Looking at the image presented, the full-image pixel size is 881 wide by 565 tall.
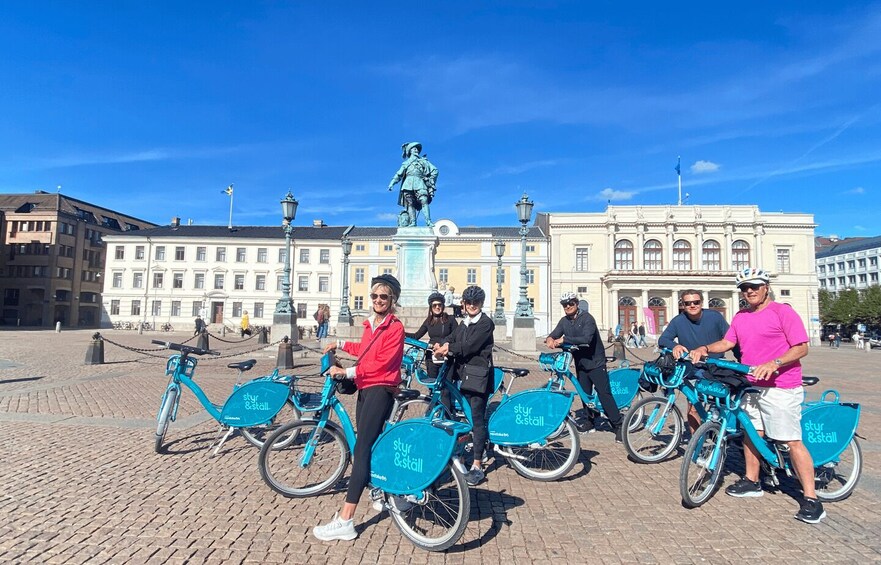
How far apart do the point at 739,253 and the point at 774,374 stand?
198 feet

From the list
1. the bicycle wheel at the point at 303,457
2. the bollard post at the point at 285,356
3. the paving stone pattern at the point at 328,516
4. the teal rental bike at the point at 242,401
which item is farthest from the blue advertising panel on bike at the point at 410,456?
the bollard post at the point at 285,356

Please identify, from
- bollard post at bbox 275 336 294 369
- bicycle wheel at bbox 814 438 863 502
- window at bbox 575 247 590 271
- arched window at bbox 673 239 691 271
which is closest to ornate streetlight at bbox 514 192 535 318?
bollard post at bbox 275 336 294 369

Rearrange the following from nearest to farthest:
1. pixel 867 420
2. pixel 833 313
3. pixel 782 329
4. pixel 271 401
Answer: pixel 782 329, pixel 271 401, pixel 867 420, pixel 833 313

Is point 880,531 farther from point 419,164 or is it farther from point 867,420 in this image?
point 419,164

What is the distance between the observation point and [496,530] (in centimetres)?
364

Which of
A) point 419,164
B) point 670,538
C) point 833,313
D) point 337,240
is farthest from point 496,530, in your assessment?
point 833,313

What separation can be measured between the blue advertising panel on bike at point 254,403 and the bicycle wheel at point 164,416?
672mm

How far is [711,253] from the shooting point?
5591 cm

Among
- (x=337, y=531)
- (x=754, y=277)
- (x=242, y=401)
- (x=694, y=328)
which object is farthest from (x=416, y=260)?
(x=337, y=531)

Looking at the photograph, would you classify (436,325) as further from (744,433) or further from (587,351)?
(744,433)

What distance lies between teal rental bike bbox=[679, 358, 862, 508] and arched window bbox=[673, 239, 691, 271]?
56676mm

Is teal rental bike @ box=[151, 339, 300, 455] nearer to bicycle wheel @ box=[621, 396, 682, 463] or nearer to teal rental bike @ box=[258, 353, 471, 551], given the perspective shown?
teal rental bike @ box=[258, 353, 471, 551]

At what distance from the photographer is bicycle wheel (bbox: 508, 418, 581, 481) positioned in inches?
190

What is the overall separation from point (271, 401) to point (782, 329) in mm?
4946
